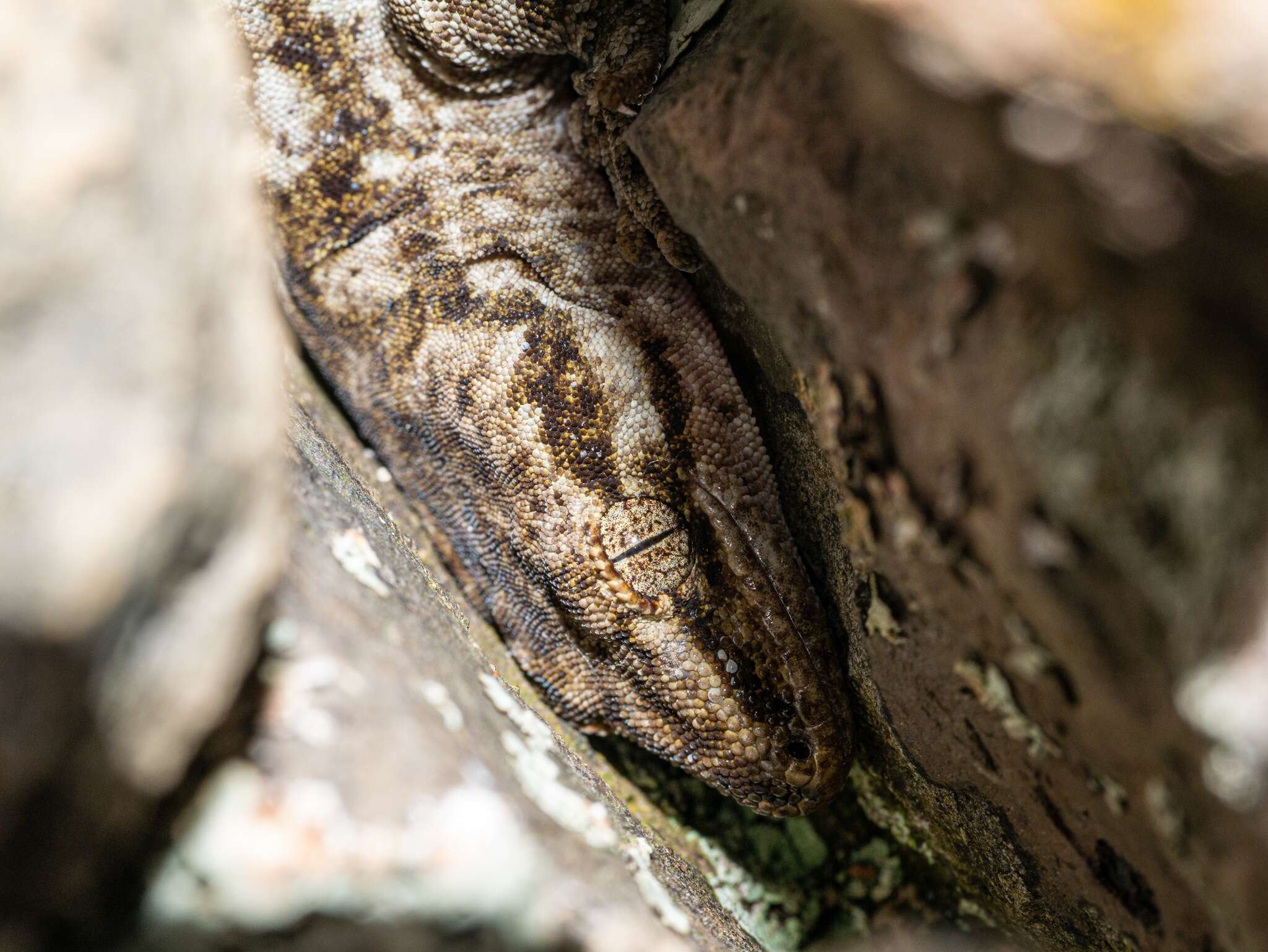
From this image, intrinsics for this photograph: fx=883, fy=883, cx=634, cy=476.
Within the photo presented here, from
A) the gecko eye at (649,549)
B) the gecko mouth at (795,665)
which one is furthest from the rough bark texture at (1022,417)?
the gecko eye at (649,549)

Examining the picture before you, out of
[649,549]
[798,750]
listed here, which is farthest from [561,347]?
[798,750]

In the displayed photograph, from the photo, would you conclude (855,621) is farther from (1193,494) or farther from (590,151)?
(590,151)

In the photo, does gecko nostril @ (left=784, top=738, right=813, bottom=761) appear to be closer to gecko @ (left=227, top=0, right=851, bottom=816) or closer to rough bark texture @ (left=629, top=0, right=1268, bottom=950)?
gecko @ (left=227, top=0, right=851, bottom=816)

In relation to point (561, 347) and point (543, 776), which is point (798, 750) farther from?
point (561, 347)

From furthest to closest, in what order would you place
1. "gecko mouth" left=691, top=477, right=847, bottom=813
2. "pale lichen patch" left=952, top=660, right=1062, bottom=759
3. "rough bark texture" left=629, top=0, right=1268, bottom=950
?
"gecko mouth" left=691, top=477, right=847, bottom=813, "pale lichen patch" left=952, top=660, right=1062, bottom=759, "rough bark texture" left=629, top=0, right=1268, bottom=950

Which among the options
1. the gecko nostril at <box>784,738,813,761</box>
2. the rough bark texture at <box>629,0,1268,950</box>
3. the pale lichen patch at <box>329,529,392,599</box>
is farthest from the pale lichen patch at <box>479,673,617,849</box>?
the rough bark texture at <box>629,0,1268,950</box>

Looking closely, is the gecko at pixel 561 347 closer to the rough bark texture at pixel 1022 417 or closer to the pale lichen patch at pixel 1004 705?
the rough bark texture at pixel 1022 417
